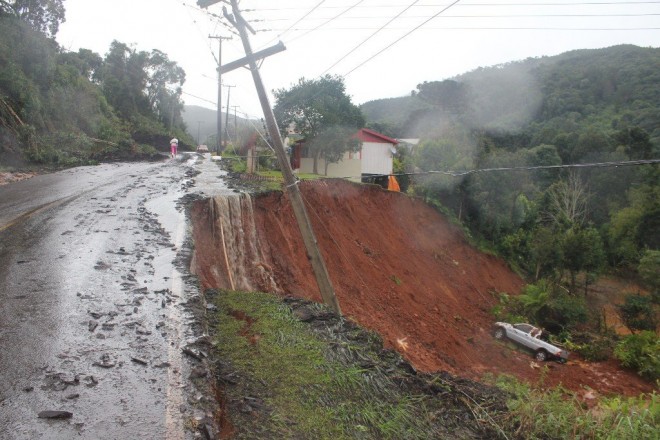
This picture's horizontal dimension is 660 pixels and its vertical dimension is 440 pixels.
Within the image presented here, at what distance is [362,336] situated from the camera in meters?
5.99

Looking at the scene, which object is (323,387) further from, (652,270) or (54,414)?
(652,270)

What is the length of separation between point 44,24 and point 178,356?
28.1 metres

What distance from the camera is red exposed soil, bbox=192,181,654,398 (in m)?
14.0

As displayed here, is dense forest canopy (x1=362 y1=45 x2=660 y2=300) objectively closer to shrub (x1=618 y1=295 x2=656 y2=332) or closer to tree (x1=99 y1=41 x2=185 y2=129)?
shrub (x1=618 y1=295 x2=656 y2=332)

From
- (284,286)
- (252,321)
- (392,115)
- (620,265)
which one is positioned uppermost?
(392,115)

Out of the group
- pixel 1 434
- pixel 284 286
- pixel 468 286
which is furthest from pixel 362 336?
pixel 468 286

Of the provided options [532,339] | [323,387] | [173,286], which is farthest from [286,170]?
[532,339]

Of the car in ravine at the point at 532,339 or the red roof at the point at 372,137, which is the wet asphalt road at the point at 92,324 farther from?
the red roof at the point at 372,137

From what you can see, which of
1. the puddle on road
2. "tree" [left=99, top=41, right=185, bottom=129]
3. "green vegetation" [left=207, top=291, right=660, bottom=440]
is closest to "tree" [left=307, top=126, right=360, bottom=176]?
the puddle on road

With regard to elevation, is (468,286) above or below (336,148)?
below

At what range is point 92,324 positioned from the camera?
5.06 m

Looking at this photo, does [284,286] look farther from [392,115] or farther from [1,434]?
[392,115]

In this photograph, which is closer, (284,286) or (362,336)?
(362,336)

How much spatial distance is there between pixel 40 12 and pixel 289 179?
78.3 ft
